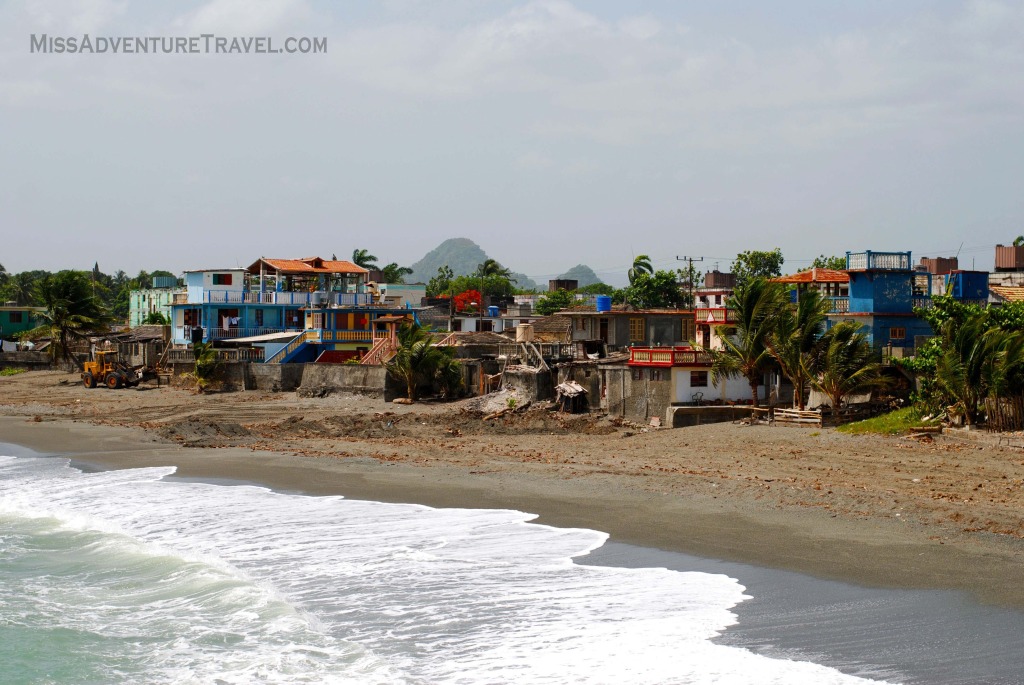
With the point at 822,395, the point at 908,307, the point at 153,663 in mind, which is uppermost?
the point at 908,307

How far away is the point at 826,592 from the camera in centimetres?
1545

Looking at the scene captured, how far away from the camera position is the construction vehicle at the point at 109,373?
190 ft

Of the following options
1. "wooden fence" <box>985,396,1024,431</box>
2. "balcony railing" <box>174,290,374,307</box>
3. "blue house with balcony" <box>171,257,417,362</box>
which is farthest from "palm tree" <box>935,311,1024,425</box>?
"balcony railing" <box>174,290,374,307</box>

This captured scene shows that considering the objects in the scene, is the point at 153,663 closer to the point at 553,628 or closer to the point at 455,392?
the point at 553,628

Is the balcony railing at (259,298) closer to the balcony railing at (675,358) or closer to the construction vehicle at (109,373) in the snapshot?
the construction vehicle at (109,373)

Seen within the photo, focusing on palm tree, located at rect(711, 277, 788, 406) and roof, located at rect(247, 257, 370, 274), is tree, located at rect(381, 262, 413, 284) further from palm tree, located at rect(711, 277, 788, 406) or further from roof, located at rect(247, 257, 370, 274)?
palm tree, located at rect(711, 277, 788, 406)

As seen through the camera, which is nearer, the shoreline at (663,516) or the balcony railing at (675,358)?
the shoreline at (663,516)

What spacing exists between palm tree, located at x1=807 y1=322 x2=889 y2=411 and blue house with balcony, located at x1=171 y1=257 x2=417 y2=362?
28.7 metres

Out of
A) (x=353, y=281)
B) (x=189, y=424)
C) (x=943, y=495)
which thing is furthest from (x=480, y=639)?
(x=353, y=281)

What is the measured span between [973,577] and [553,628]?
6.60 meters

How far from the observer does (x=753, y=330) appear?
34938mm

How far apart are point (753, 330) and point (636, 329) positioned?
1549 centimetres

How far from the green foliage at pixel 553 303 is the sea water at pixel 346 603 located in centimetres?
7361

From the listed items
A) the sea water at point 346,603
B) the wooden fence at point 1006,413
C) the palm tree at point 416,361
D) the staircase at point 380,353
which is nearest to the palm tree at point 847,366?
the wooden fence at point 1006,413
